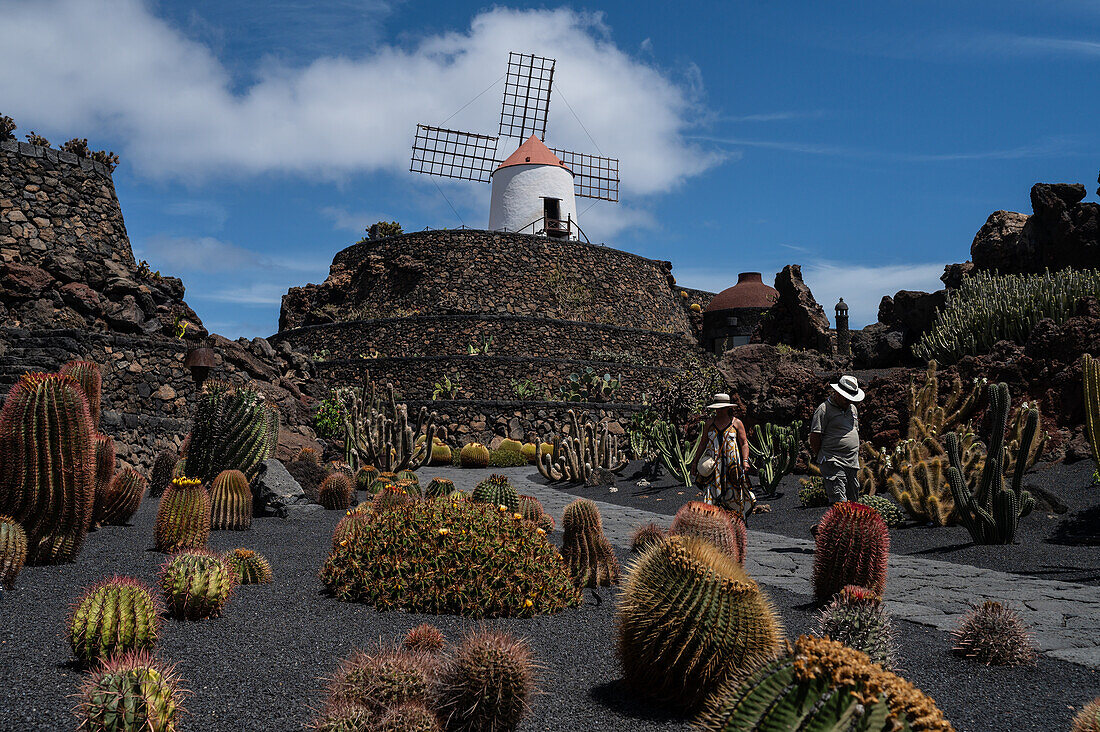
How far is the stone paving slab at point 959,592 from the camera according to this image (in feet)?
15.0

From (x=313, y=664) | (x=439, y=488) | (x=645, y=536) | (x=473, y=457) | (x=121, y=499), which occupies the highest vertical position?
(x=473, y=457)

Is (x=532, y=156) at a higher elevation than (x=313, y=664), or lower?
higher

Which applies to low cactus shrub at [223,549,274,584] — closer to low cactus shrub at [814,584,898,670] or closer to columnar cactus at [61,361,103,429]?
columnar cactus at [61,361,103,429]

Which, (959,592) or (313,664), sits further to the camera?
(959,592)

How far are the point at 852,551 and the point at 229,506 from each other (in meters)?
5.93

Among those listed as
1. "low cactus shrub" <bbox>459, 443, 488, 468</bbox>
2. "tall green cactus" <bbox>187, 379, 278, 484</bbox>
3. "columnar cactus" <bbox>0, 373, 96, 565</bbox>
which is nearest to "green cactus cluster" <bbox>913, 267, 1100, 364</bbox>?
"tall green cactus" <bbox>187, 379, 278, 484</bbox>

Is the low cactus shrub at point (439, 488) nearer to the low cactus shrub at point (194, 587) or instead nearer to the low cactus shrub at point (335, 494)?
the low cactus shrub at point (335, 494)

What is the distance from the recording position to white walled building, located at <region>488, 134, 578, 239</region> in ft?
111

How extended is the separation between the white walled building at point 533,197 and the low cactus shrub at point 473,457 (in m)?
14.6

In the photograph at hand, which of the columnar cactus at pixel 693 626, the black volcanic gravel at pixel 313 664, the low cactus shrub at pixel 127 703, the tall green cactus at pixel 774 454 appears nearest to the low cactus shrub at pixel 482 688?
the black volcanic gravel at pixel 313 664

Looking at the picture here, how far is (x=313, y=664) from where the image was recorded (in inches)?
146

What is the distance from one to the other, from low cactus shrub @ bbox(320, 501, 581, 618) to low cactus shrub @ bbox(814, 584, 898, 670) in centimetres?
184

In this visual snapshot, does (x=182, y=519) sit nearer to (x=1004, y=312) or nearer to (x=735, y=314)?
(x=1004, y=312)

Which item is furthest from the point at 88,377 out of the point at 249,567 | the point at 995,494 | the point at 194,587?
the point at 995,494
